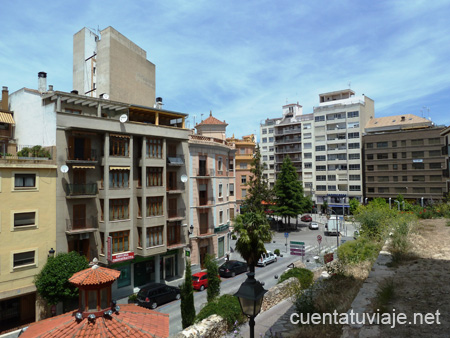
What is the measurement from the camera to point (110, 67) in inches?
1277

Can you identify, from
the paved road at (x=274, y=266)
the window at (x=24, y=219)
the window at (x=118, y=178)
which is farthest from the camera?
the window at (x=118, y=178)

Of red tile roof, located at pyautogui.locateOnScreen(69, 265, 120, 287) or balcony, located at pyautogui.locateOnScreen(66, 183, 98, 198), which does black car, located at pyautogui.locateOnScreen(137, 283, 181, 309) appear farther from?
red tile roof, located at pyautogui.locateOnScreen(69, 265, 120, 287)

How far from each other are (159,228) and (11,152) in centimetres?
1342

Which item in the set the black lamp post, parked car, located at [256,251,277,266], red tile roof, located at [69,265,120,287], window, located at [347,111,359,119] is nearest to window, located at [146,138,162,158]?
parked car, located at [256,251,277,266]

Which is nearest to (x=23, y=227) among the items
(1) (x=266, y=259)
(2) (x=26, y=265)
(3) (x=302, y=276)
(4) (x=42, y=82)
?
(2) (x=26, y=265)

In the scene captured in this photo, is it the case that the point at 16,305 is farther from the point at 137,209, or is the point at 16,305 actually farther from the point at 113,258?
the point at 137,209

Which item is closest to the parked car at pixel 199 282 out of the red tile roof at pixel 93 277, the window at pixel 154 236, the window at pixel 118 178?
the window at pixel 154 236

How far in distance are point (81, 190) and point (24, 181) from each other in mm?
4072

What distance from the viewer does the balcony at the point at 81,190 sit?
24.2 m

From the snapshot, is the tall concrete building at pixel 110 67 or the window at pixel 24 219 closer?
the window at pixel 24 219

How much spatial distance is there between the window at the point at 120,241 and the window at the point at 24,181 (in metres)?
7.21

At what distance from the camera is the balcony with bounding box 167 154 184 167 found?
30652 millimetres

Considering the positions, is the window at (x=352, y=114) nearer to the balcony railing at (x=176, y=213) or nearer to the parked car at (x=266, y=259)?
the parked car at (x=266, y=259)

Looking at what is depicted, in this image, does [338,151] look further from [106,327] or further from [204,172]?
[106,327]
